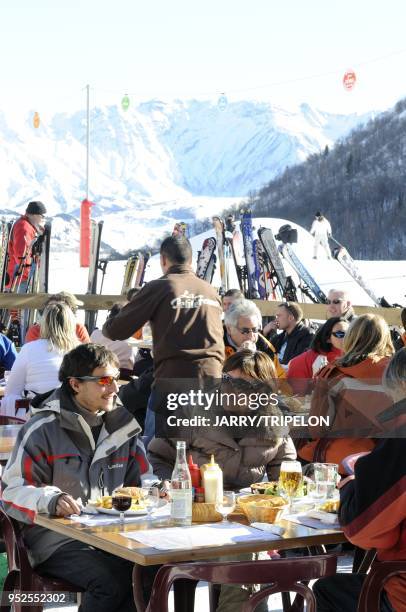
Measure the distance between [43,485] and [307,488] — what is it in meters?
0.96

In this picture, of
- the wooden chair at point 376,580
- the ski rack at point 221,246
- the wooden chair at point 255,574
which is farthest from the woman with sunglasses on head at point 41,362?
the ski rack at point 221,246

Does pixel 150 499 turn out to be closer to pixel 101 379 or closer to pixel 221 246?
pixel 101 379

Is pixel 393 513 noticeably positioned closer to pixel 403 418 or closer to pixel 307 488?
pixel 403 418

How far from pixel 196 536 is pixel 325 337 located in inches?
127

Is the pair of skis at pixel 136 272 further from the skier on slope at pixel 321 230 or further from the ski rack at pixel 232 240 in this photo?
the skier on slope at pixel 321 230

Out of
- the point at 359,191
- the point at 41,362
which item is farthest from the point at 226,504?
the point at 359,191

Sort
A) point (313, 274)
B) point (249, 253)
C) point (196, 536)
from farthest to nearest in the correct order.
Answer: point (313, 274) → point (249, 253) → point (196, 536)

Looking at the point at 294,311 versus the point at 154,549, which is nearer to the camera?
the point at 154,549

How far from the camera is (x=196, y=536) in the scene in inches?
127

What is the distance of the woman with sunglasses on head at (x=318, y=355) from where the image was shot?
6293mm

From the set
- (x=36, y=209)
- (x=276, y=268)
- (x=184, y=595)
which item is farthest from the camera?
(x=276, y=268)

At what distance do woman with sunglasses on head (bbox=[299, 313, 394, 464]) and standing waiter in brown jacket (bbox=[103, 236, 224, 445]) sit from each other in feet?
2.85

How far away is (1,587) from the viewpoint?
400 centimetres

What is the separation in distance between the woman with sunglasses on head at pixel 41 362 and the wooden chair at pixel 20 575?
252 centimetres
